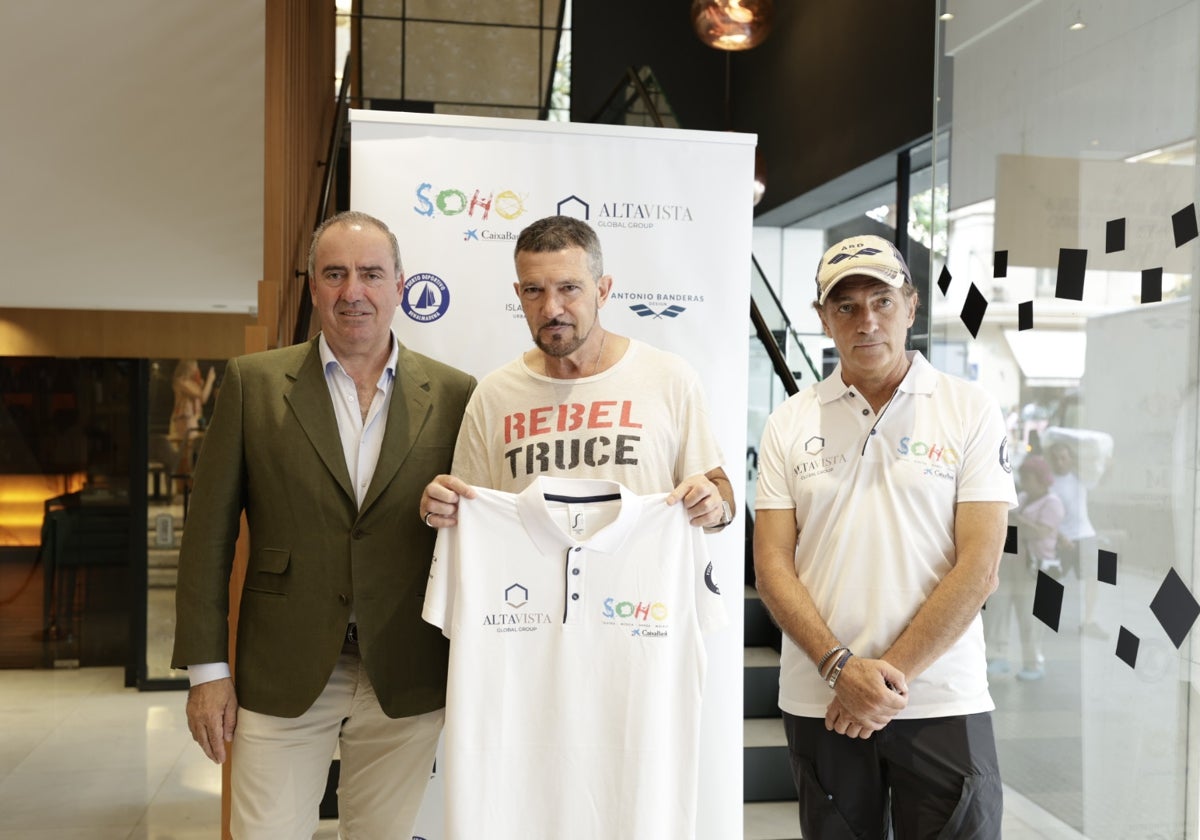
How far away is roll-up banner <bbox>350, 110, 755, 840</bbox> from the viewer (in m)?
3.07

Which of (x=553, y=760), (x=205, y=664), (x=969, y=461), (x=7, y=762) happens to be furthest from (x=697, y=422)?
(x=7, y=762)

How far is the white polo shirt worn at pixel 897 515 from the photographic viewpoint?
2.05m

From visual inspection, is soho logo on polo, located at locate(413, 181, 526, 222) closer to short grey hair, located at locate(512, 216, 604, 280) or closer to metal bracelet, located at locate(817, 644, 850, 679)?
short grey hair, located at locate(512, 216, 604, 280)

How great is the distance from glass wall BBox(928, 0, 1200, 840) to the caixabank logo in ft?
5.31

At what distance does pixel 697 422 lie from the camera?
2232mm

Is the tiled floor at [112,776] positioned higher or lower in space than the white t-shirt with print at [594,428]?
lower

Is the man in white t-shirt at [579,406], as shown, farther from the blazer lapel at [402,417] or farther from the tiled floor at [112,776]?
the tiled floor at [112,776]

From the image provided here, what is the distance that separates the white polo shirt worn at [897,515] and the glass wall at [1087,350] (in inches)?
31.6

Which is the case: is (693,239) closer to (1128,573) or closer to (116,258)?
(1128,573)

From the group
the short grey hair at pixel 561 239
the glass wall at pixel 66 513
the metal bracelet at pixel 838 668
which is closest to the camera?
the metal bracelet at pixel 838 668

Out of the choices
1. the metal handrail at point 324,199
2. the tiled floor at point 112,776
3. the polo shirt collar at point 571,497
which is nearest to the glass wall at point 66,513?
the tiled floor at point 112,776

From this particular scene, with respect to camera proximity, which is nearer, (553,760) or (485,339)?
(553,760)

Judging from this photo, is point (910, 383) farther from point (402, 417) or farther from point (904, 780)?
point (402, 417)

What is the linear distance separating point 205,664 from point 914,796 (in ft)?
5.00
